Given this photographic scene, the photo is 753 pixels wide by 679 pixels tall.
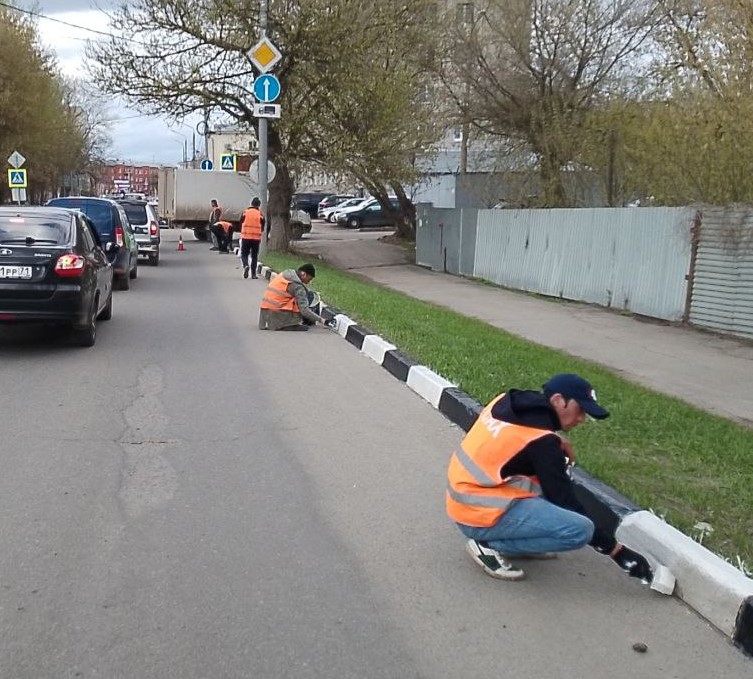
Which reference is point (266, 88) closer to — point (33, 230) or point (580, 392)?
point (33, 230)

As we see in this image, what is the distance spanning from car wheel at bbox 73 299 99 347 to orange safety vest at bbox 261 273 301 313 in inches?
99.8

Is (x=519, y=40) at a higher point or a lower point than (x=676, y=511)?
higher

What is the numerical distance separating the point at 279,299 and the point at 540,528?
8573mm

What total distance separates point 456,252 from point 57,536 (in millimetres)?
21557

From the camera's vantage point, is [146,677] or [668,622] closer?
[146,677]

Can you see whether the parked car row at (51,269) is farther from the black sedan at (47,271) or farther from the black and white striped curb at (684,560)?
the black and white striped curb at (684,560)

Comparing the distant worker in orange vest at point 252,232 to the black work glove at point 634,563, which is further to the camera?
the distant worker in orange vest at point 252,232

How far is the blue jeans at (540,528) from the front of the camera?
4156mm

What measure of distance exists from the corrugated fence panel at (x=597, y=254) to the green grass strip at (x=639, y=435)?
13.2 ft

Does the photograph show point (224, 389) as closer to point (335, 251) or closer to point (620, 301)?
point (620, 301)

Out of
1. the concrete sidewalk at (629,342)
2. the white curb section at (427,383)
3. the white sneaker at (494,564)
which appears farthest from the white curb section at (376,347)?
the white sneaker at (494,564)

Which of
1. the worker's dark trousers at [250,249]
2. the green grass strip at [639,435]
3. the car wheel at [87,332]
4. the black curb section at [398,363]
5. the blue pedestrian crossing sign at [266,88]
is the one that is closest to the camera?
the green grass strip at [639,435]

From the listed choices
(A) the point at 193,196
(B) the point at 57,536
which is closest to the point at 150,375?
(B) the point at 57,536

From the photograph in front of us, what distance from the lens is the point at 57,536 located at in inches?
187
